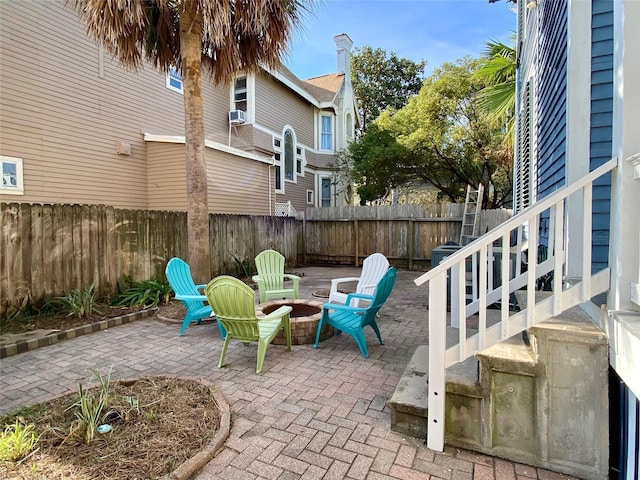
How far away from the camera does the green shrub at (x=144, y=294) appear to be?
568 centimetres

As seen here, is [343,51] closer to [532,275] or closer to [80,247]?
[80,247]

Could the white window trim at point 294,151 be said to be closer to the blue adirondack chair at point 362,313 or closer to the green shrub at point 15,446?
the blue adirondack chair at point 362,313

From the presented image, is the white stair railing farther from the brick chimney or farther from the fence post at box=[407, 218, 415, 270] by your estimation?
the brick chimney

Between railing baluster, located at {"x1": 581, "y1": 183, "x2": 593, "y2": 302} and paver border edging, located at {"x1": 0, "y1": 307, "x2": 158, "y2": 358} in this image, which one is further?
paver border edging, located at {"x1": 0, "y1": 307, "x2": 158, "y2": 358}

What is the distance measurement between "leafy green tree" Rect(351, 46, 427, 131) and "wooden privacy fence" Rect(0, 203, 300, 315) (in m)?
18.1

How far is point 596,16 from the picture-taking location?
2514 millimetres

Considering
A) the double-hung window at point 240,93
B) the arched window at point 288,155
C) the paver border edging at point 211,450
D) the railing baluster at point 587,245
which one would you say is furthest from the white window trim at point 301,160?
the railing baluster at point 587,245

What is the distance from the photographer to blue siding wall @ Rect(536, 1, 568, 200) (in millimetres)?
3055

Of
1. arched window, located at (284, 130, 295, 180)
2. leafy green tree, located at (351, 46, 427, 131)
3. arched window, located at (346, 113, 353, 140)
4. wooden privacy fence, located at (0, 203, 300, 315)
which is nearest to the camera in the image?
wooden privacy fence, located at (0, 203, 300, 315)

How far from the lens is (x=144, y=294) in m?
5.84

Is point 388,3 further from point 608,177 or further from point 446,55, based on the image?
point 608,177

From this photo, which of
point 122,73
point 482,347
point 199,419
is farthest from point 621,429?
point 122,73

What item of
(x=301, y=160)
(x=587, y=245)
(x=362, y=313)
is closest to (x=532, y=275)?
(x=587, y=245)

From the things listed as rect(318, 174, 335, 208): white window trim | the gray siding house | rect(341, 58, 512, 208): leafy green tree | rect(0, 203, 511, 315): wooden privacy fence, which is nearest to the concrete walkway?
rect(0, 203, 511, 315): wooden privacy fence
